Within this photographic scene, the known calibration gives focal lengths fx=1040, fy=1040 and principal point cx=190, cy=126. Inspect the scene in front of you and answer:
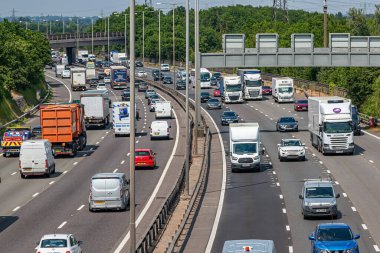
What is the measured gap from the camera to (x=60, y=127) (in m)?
77.2

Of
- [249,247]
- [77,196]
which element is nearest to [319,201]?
[77,196]

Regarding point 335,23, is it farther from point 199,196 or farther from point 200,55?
point 199,196

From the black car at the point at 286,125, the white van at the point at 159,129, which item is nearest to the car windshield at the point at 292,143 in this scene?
the white van at the point at 159,129

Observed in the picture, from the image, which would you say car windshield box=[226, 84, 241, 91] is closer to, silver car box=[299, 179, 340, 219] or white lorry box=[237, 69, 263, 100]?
white lorry box=[237, 69, 263, 100]

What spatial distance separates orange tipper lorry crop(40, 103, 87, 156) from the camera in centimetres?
7694

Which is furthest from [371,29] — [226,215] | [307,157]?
[226,215]

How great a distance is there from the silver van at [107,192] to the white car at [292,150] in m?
22.7

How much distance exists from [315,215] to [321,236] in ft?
35.4

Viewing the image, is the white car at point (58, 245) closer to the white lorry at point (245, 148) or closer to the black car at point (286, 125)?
the white lorry at point (245, 148)

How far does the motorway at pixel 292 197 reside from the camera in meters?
45.7

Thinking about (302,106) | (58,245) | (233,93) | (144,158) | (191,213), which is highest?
(58,245)

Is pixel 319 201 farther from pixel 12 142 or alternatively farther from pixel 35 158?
pixel 12 142

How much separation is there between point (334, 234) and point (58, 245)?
10044 millimetres

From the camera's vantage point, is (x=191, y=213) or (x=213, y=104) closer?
(x=191, y=213)
